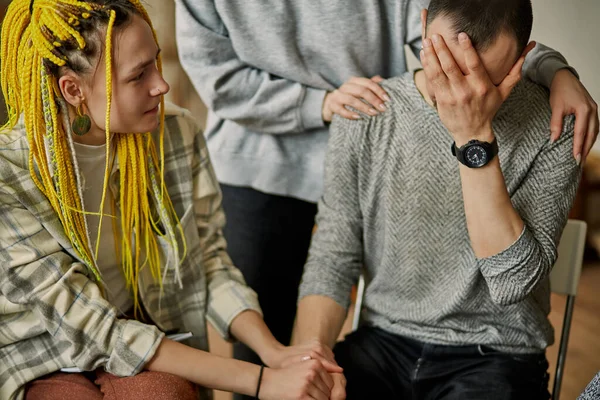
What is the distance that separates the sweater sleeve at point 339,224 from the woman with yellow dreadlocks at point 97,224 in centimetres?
17

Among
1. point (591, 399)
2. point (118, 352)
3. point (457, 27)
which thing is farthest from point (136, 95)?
point (591, 399)

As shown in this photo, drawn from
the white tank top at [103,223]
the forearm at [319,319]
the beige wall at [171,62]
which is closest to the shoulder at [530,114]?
the forearm at [319,319]

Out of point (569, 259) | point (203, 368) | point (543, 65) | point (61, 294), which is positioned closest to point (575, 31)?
point (543, 65)

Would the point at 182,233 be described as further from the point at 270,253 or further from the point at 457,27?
the point at 457,27

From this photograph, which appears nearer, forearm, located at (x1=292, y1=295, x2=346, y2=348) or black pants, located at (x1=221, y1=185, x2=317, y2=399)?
forearm, located at (x1=292, y1=295, x2=346, y2=348)

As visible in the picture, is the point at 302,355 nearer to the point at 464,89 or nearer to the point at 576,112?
the point at 464,89

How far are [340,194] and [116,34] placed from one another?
566 millimetres

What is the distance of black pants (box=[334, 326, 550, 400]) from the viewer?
A: 4.60 ft

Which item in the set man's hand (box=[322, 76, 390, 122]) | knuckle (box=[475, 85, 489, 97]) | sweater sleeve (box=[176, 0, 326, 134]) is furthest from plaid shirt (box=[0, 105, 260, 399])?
knuckle (box=[475, 85, 489, 97])

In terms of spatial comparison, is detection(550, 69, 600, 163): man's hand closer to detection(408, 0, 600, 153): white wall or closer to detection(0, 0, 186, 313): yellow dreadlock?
detection(408, 0, 600, 153): white wall

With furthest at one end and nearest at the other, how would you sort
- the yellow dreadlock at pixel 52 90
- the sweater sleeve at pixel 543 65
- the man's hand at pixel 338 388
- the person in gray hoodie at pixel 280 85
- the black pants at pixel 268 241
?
the black pants at pixel 268 241 < the person in gray hoodie at pixel 280 85 < the sweater sleeve at pixel 543 65 < the man's hand at pixel 338 388 < the yellow dreadlock at pixel 52 90

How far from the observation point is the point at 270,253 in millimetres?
1854

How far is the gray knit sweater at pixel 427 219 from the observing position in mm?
1379

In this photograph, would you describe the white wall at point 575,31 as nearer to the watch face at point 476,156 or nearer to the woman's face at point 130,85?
the watch face at point 476,156
